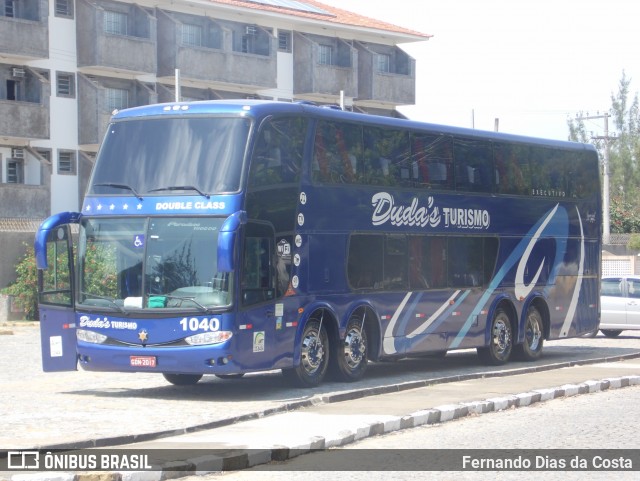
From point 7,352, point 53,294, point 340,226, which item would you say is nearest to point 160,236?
point 53,294

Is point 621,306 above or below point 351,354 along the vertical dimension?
below

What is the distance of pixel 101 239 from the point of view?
1734cm

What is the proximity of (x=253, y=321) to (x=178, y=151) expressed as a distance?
100 inches

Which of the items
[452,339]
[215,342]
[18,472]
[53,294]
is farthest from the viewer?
[452,339]

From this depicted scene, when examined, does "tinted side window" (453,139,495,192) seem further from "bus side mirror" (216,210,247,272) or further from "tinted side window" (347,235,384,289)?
"bus side mirror" (216,210,247,272)

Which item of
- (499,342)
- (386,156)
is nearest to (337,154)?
(386,156)

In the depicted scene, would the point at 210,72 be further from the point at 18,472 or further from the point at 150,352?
the point at 18,472

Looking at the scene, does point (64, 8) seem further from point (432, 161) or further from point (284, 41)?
point (432, 161)

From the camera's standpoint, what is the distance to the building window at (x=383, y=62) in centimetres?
5809

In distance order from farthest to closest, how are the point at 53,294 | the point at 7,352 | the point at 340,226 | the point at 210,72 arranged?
the point at 210,72
the point at 7,352
the point at 340,226
the point at 53,294

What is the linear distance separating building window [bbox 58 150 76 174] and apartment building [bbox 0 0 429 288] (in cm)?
4

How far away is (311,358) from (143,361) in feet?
9.26

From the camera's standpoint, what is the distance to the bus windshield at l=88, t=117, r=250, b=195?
55.5 ft

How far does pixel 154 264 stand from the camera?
1684cm
